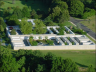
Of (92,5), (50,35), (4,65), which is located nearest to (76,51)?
(50,35)

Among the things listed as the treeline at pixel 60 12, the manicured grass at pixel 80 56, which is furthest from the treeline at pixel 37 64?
the treeline at pixel 60 12

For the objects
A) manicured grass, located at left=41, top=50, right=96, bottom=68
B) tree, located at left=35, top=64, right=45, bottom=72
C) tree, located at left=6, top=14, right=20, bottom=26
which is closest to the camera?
tree, located at left=35, top=64, right=45, bottom=72

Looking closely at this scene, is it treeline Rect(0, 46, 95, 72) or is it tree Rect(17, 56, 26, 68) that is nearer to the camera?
treeline Rect(0, 46, 95, 72)

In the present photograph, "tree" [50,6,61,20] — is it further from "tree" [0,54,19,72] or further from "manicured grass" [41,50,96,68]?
"tree" [0,54,19,72]

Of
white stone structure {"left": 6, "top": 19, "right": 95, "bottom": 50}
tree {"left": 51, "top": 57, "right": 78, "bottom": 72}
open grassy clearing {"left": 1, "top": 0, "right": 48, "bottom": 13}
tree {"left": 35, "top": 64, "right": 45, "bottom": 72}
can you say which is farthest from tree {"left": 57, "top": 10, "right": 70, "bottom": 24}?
tree {"left": 35, "top": 64, "right": 45, "bottom": 72}

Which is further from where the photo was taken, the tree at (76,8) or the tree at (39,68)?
the tree at (76,8)

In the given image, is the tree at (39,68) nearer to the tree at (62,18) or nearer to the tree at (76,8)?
the tree at (62,18)
